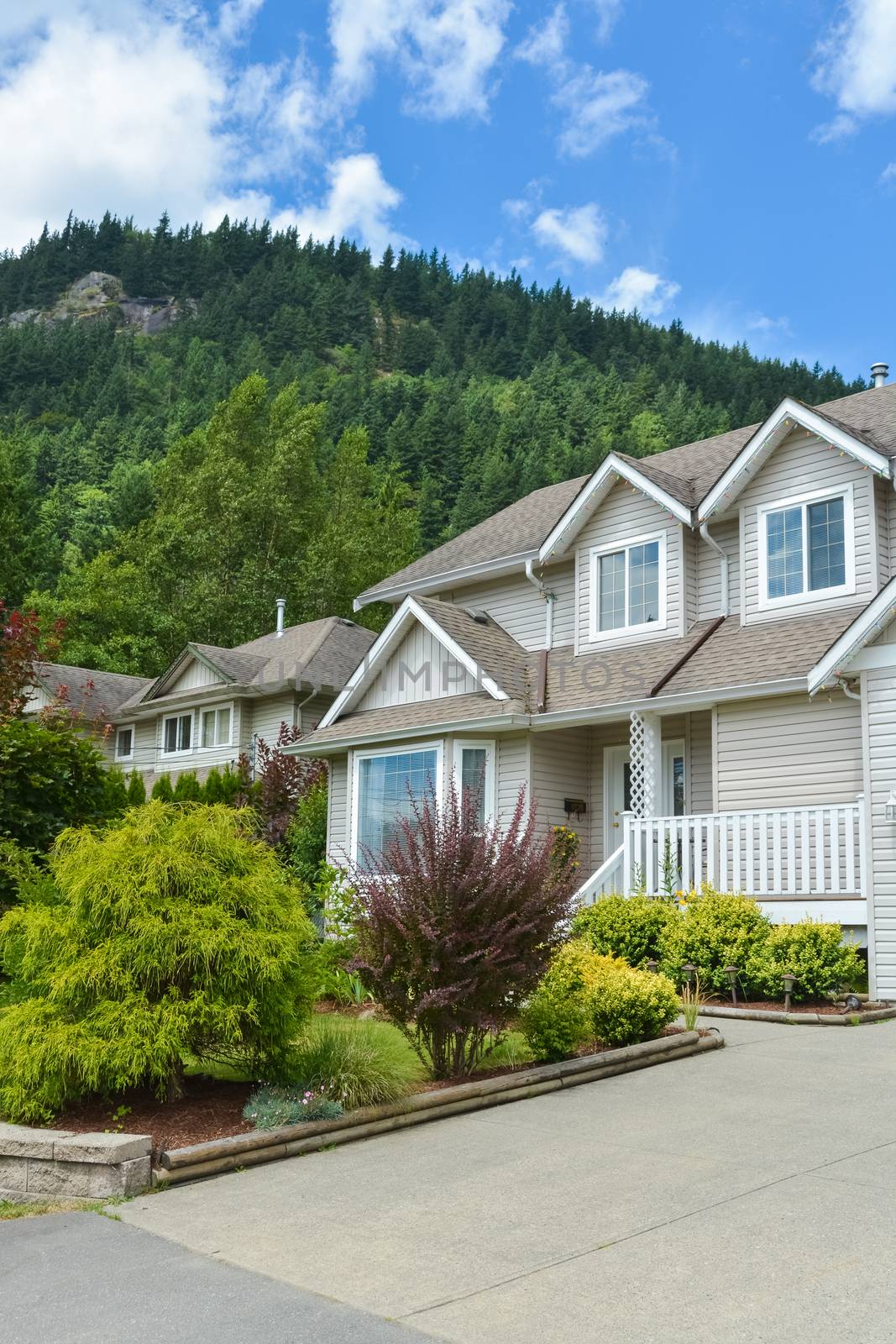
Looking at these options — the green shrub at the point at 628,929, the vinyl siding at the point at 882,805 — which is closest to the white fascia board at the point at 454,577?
the green shrub at the point at 628,929

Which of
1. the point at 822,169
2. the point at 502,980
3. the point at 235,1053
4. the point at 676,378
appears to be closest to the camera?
the point at 235,1053

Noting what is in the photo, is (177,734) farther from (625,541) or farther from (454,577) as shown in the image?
(625,541)

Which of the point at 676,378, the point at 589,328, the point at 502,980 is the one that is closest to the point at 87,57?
the point at 502,980

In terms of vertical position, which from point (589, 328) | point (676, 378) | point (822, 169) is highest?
point (589, 328)

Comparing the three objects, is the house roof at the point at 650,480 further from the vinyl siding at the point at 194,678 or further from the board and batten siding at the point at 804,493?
the vinyl siding at the point at 194,678

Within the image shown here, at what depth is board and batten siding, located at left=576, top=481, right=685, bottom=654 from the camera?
56.5 feet

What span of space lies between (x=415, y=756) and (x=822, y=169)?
56.3ft

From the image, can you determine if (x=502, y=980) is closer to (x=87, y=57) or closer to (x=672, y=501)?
(x=672, y=501)

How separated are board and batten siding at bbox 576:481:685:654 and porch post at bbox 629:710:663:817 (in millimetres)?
1822

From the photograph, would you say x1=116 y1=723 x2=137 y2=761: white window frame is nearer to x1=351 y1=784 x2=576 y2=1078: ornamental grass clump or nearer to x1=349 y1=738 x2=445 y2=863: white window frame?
x1=349 y1=738 x2=445 y2=863: white window frame

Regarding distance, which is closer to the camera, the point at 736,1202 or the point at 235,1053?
the point at 736,1202

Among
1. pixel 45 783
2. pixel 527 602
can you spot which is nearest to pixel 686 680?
pixel 527 602

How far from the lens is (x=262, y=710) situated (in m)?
30.2

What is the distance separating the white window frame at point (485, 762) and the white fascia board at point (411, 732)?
16cm
